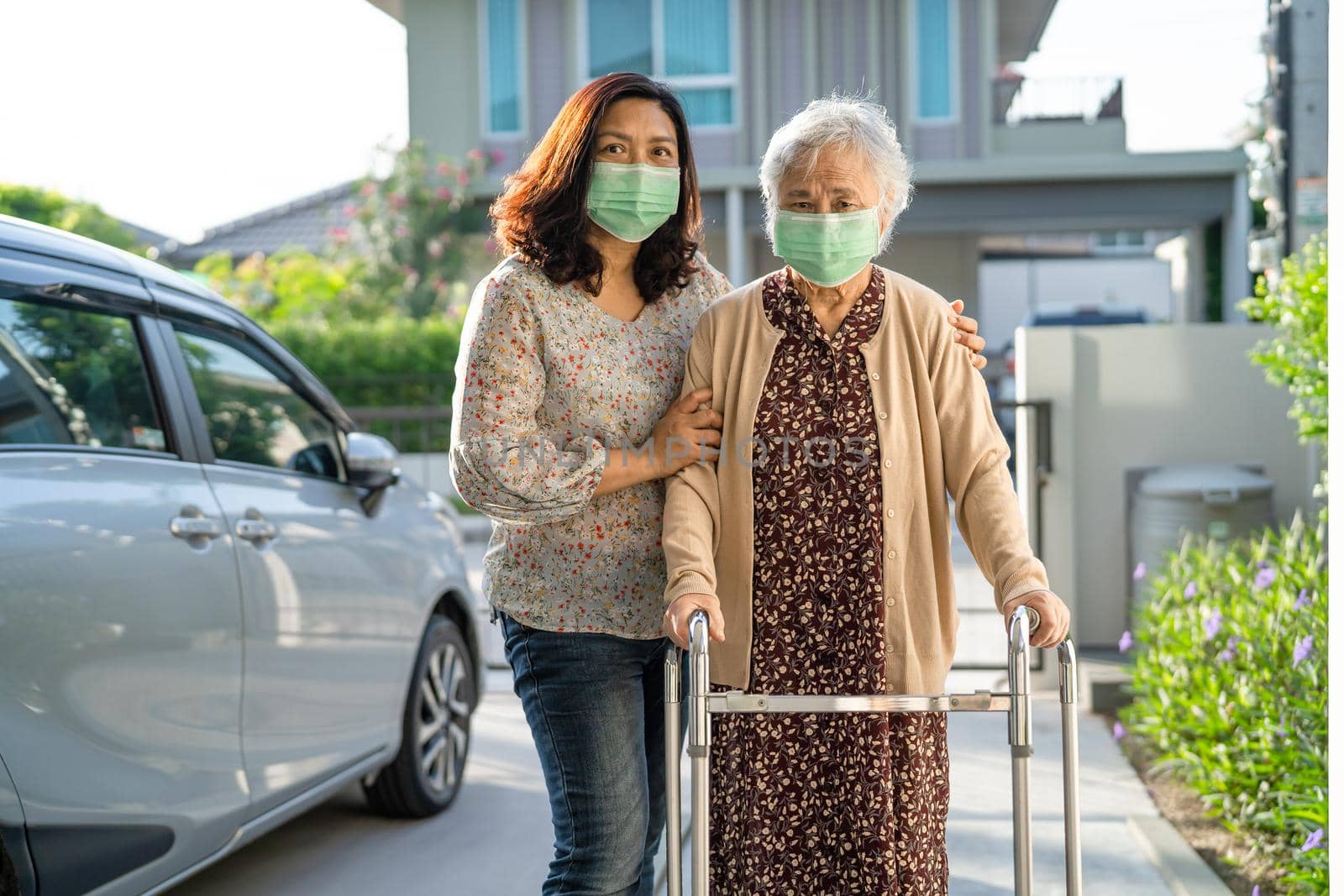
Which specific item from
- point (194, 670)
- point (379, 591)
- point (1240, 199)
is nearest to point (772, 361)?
point (194, 670)

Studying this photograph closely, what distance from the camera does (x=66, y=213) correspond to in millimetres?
15797

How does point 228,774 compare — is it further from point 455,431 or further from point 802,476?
point 802,476

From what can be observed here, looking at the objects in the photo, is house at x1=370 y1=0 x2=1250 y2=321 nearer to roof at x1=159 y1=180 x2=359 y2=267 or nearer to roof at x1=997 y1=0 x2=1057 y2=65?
roof at x1=997 y1=0 x2=1057 y2=65

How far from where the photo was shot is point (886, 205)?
95.9 inches

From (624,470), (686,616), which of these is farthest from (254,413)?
(686,616)

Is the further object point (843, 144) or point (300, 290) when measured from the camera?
point (300, 290)

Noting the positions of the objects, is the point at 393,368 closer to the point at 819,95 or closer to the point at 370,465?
the point at 819,95

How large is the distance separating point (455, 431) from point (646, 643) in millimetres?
532

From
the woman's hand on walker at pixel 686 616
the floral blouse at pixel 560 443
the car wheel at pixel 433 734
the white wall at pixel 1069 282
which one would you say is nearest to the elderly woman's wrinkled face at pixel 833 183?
the floral blouse at pixel 560 443

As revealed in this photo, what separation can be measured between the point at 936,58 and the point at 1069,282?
19.2 metres

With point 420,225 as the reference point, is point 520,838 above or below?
below

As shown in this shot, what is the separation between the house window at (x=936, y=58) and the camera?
15359 mm

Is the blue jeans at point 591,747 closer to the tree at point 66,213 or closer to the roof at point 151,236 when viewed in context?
the tree at point 66,213

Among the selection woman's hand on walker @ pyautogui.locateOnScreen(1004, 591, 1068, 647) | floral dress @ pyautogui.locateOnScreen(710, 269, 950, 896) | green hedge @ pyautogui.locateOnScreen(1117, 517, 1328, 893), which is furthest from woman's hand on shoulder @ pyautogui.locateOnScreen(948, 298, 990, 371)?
green hedge @ pyautogui.locateOnScreen(1117, 517, 1328, 893)
